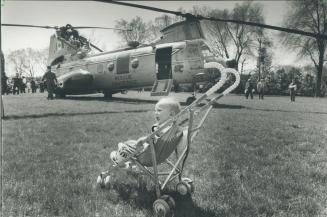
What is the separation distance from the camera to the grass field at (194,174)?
300 centimetres

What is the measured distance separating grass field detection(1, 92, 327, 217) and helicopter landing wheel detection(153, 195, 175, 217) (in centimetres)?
9

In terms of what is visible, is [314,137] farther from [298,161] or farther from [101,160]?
[101,160]

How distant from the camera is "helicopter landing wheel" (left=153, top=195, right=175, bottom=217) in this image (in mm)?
2773

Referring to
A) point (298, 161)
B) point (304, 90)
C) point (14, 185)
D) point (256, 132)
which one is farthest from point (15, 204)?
point (304, 90)

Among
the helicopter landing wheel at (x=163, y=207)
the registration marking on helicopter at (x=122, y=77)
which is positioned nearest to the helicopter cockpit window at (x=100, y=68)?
the registration marking on helicopter at (x=122, y=77)

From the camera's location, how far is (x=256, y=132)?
6758 mm

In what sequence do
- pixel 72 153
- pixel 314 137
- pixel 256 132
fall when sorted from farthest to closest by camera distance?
pixel 256 132
pixel 314 137
pixel 72 153

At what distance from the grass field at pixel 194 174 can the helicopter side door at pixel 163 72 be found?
7.39 m

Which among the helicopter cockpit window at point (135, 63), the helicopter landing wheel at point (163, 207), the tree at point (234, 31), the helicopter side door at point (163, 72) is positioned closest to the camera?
the helicopter landing wheel at point (163, 207)

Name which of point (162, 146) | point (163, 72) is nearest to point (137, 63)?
point (163, 72)

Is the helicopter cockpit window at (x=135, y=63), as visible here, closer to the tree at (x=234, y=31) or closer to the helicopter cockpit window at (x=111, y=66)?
the helicopter cockpit window at (x=111, y=66)

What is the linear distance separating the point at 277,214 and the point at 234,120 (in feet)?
18.9

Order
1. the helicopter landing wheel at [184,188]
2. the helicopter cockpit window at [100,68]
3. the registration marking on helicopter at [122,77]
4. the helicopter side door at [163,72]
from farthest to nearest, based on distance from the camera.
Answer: the helicopter cockpit window at [100,68] → the registration marking on helicopter at [122,77] → the helicopter side door at [163,72] → the helicopter landing wheel at [184,188]

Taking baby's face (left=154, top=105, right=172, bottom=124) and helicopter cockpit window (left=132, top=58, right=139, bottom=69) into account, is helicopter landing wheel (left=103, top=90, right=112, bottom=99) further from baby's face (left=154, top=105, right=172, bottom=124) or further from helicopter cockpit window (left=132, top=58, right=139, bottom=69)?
baby's face (left=154, top=105, right=172, bottom=124)
